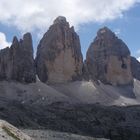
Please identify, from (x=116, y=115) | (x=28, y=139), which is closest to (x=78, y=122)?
(x=116, y=115)

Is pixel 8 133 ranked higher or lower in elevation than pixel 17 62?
lower

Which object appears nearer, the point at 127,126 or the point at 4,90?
the point at 127,126

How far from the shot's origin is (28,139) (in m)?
24.3

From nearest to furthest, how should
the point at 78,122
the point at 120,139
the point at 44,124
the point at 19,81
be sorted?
the point at 120,139
the point at 44,124
the point at 78,122
the point at 19,81

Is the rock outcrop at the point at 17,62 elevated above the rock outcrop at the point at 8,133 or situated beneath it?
elevated above

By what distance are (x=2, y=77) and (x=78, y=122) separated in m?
73.7

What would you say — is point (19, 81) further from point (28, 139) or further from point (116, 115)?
point (28, 139)

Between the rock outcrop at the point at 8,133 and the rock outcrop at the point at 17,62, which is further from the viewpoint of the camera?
the rock outcrop at the point at 17,62

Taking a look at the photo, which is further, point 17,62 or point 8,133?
point 17,62

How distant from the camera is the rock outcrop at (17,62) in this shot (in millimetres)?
194250

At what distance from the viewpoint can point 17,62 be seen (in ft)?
640

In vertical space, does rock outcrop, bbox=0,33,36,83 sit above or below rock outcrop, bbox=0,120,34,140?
above

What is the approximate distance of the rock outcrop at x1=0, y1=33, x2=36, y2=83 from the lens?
194250 millimetres

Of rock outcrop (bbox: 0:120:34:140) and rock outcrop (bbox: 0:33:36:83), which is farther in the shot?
rock outcrop (bbox: 0:33:36:83)
